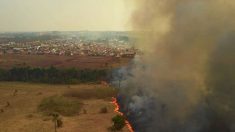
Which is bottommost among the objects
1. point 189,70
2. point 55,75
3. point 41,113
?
point 55,75

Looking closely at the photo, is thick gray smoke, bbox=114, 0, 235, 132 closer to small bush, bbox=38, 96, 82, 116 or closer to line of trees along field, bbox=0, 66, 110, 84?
small bush, bbox=38, 96, 82, 116

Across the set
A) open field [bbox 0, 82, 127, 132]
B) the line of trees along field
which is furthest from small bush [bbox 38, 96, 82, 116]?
the line of trees along field

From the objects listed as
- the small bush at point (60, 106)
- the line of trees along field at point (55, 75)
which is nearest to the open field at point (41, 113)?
the small bush at point (60, 106)

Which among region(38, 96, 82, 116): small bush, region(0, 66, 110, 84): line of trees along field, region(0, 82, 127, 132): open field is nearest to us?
region(0, 82, 127, 132): open field

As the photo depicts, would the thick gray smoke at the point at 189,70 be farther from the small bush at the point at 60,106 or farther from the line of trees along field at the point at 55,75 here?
the line of trees along field at the point at 55,75

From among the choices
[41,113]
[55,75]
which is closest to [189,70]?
[41,113]

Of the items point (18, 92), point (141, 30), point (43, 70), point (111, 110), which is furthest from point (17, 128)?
point (43, 70)

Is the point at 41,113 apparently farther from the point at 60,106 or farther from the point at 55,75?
the point at 55,75
